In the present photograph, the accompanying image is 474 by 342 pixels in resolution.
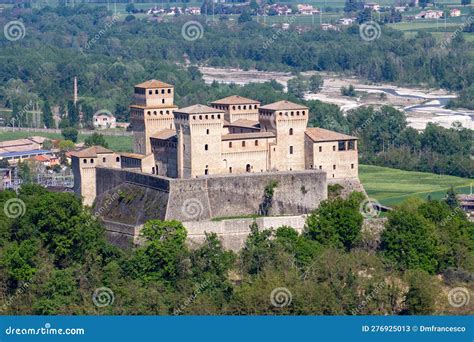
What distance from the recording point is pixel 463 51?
461 feet

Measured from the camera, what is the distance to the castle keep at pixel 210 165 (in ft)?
184

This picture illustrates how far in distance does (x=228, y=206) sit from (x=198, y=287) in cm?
562

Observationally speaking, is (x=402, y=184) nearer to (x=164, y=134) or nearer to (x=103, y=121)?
(x=164, y=134)

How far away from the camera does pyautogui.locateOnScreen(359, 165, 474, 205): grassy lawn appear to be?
73250 mm

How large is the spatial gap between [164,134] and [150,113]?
1.26 m

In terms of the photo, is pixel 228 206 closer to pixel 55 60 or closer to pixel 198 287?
pixel 198 287

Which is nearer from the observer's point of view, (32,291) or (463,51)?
(32,291)

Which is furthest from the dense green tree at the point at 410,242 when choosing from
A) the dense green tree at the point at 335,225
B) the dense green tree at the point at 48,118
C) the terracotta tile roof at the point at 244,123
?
the dense green tree at the point at 48,118

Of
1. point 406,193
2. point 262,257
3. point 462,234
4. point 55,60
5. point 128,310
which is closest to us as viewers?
point 128,310

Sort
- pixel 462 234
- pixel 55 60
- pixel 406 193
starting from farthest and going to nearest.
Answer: pixel 55 60, pixel 406 193, pixel 462 234

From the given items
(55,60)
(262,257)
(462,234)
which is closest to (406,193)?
(462,234)

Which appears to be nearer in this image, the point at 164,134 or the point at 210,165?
the point at 210,165

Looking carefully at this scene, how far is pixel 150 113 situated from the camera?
196 ft

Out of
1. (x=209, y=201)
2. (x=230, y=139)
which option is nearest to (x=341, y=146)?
(x=230, y=139)
